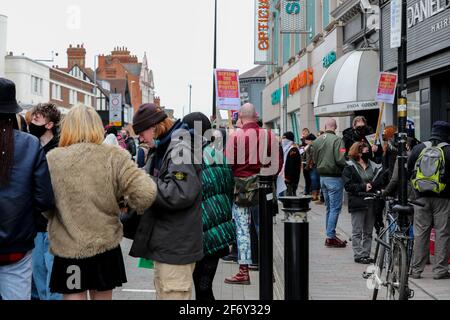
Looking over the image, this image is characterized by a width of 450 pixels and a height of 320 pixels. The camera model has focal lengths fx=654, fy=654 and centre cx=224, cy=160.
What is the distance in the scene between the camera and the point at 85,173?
398 centimetres

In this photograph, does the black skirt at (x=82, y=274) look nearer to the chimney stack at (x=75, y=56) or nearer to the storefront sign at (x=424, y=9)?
the storefront sign at (x=424, y=9)

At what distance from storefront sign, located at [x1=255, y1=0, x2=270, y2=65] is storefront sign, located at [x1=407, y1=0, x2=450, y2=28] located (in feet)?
50.4

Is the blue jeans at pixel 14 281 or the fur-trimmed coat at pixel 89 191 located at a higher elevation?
the fur-trimmed coat at pixel 89 191

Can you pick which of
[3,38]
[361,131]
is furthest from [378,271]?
[3,38]

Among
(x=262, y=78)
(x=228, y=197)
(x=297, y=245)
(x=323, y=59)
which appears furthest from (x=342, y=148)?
(x=262, y=78)

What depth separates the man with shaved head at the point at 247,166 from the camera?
7.32m

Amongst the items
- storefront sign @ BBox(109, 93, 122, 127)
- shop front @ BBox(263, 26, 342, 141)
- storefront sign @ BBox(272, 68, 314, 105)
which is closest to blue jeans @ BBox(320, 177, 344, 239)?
shop front @ BBox(263, 26, 342, 141)

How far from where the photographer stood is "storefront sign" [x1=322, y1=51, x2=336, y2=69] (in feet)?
69.0

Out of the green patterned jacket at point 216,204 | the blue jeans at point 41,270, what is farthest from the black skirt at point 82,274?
the blue jeans at point 41,270

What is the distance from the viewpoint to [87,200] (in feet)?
13.1

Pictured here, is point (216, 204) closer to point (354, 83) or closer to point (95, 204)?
point (95, 204)

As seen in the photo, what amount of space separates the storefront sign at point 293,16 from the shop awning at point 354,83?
18.2 ft

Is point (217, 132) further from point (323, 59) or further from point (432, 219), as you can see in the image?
point (323, 59)
